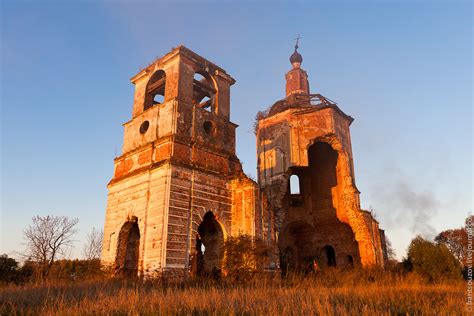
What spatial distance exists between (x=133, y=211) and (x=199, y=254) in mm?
3775

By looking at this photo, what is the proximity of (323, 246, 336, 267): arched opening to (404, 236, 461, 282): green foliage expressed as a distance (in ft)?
19.0

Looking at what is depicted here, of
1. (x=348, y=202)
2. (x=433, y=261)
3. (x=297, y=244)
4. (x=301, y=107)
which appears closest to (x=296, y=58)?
(x=301, y=107)

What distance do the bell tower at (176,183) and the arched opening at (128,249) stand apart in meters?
0.04

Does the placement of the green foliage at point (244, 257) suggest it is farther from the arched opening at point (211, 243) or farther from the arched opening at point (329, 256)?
the arched opening at point (329, 256)

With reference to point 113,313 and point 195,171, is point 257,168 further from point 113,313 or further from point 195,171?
point 113,313

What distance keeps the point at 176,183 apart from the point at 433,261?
10.6 m

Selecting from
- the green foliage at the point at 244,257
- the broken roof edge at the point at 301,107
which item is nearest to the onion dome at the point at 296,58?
the broken roof edge at the point at 301,107

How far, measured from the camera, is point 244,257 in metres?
12.5

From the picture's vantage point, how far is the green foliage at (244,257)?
40.1ft

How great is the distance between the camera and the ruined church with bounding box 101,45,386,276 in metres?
12.4

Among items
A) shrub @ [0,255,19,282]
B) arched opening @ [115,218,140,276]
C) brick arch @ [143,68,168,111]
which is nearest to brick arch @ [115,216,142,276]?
arched opening @ [115,218,140,276]

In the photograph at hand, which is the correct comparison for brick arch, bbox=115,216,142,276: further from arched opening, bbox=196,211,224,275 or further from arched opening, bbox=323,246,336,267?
arched opening, bbox=323,246,336,267

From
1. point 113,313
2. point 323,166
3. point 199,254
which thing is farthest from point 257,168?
point 113,313

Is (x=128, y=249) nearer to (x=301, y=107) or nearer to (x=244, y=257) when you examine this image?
(x=244, y=257)
